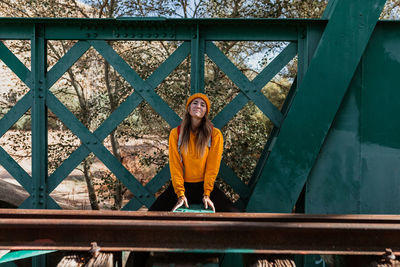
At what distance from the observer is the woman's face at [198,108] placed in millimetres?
3062

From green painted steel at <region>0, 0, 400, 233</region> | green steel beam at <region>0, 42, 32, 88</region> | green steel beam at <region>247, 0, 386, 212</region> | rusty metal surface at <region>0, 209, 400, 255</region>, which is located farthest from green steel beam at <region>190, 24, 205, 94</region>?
green steel beam at <region>0, 42, 32, 88</region>

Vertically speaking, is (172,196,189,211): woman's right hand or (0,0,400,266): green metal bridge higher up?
(0,0,400,266): green metal bridge

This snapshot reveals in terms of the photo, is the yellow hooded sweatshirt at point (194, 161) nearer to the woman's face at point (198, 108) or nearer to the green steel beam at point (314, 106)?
the woman's face at point (198, 108)

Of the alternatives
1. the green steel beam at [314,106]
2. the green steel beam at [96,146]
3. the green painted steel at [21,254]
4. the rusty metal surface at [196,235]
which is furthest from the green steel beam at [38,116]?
the green steel beam at [314,106]

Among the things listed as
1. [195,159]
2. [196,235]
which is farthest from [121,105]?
[196,235]

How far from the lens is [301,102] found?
3.17m

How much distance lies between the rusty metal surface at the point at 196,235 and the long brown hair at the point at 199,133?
894mm

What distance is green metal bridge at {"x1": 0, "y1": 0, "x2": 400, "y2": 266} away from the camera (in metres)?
3.15

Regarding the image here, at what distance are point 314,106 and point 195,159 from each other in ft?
4.55

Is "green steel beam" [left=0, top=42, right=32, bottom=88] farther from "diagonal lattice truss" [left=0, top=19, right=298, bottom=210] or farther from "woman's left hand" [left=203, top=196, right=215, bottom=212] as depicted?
"woman's left hand" [left=203, top=196, right=215, bottom=212]

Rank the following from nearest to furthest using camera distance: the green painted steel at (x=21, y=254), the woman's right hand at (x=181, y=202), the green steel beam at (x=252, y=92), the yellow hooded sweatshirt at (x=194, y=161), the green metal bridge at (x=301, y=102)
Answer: the green painted steel at (x=21, y=254), the woman's right hand at (x=181, y=202), the yellow hooded sweatshirt at (x=194, y=161), the green metal bridge at (x=301, y=102), the green steel beam at (x=252, y=92)

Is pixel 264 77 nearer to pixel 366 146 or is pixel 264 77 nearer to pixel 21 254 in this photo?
pixel 366 146

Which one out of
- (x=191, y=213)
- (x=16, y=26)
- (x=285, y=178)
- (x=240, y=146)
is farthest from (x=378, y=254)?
(x=240, y=146)

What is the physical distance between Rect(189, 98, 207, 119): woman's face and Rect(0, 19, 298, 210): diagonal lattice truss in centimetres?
40
